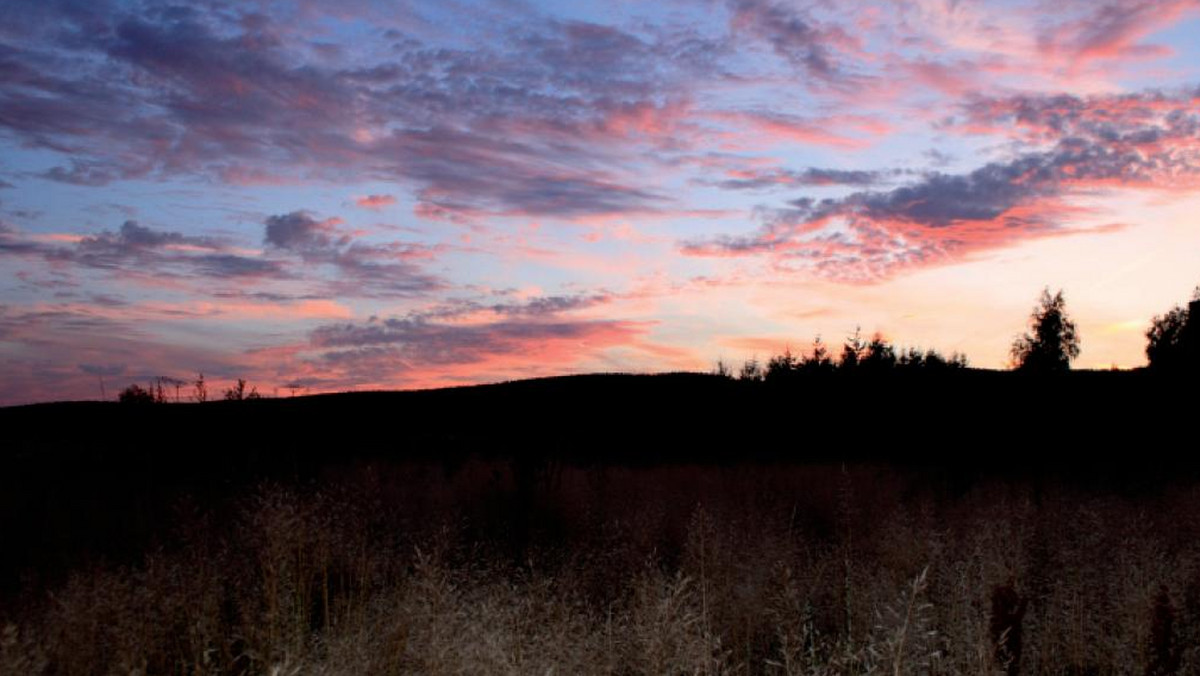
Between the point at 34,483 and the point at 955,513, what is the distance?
44.5ft

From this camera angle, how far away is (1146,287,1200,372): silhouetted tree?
3766 cm

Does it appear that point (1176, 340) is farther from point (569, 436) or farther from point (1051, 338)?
point (569, 436)

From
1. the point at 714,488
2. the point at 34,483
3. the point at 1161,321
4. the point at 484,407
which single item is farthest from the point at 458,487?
the point at 1161,321

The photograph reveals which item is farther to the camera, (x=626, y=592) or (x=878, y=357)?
(x=878, y=357)

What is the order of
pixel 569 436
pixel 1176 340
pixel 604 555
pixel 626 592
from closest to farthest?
pixel 626 592, pixel 604 555, pixel 569 436, pixel 1176 340

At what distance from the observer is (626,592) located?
7562mm

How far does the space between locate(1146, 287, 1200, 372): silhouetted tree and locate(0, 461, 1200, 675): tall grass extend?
28.7 m

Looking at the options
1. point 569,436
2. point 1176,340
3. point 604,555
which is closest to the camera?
point 604,555

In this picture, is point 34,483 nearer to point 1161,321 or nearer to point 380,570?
point 380,570

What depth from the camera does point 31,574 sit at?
325 inches

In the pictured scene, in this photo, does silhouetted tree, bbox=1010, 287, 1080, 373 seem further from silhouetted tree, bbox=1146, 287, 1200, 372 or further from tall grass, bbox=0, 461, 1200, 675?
tall grass, bbox=0, 461, 1200, 675

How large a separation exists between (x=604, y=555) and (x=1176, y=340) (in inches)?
1713

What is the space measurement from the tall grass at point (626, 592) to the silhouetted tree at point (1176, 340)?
94.0 ft

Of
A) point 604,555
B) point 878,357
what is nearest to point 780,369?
point 878,357
